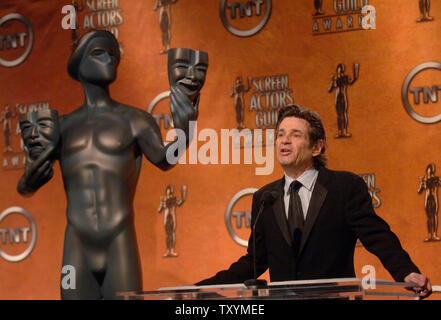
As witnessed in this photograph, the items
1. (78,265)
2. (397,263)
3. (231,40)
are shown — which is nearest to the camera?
(397,263)

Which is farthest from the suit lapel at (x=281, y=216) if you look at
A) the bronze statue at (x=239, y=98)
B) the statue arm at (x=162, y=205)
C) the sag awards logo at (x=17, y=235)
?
the sag awards logo at (x=17, y=235)

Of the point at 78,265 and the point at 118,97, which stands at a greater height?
the point at 118,97

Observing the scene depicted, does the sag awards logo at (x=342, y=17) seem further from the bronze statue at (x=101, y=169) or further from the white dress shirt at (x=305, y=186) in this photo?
the white dress shirt at (x=305, y=186)

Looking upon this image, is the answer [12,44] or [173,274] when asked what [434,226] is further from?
[12,44]

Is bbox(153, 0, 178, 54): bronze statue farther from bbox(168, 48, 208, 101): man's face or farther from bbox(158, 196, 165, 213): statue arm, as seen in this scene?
bbox(168, 48, 208, 101): man's face

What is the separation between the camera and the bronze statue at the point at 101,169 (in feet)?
9.78

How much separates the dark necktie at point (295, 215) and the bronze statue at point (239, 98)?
186cm

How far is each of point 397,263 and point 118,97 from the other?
2881 mm

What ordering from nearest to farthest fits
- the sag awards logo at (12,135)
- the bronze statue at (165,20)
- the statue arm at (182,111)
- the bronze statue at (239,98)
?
the statue arm at (182,111), the bronze statue at (239,98), the bronze statue at (165,20), the sag awards logo at (12,135)

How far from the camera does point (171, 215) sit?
15.1 feet

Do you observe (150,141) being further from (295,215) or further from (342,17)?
(342,17)

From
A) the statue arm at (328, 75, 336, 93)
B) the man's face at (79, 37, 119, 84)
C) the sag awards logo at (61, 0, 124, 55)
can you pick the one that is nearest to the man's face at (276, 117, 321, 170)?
the man's face at (79, 37, 119, 84)
